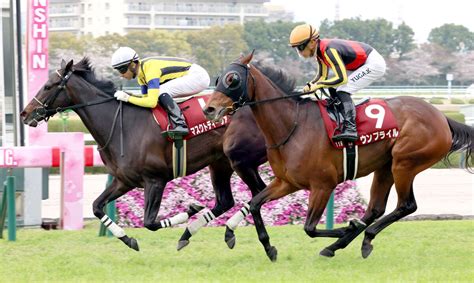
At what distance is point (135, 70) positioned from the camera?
7.88m

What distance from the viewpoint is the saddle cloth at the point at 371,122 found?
7211 millimetres

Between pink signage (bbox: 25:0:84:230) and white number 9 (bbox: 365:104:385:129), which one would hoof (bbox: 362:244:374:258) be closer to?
white number 9 (bbox: 365:104:385:129)

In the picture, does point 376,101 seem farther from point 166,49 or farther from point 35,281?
point 166,49

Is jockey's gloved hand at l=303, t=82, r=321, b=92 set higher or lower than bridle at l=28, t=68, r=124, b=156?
higher

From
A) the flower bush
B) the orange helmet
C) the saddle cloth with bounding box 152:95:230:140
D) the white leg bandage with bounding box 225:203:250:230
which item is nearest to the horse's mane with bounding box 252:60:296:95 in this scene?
the orange helmet

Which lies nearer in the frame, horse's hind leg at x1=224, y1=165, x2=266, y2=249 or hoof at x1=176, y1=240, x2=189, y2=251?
horse's hind leg at x1=224, y1=165, x2=266, y2=249

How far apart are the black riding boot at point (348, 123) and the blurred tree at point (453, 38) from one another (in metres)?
59.4

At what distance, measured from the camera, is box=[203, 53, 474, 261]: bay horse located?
22.9 feet

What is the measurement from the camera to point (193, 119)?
7855 millimetres

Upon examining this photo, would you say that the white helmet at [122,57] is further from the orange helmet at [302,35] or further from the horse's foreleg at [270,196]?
the horse's foreleg at [270,196]

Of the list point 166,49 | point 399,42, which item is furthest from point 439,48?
point 166,49

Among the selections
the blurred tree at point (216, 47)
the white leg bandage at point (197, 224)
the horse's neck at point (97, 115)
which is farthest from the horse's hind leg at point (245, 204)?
the blurred tree at point (216, 47)

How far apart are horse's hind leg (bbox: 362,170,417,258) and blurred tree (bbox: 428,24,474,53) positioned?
59.1 metres

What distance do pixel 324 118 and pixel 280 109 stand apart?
0.33 meters
